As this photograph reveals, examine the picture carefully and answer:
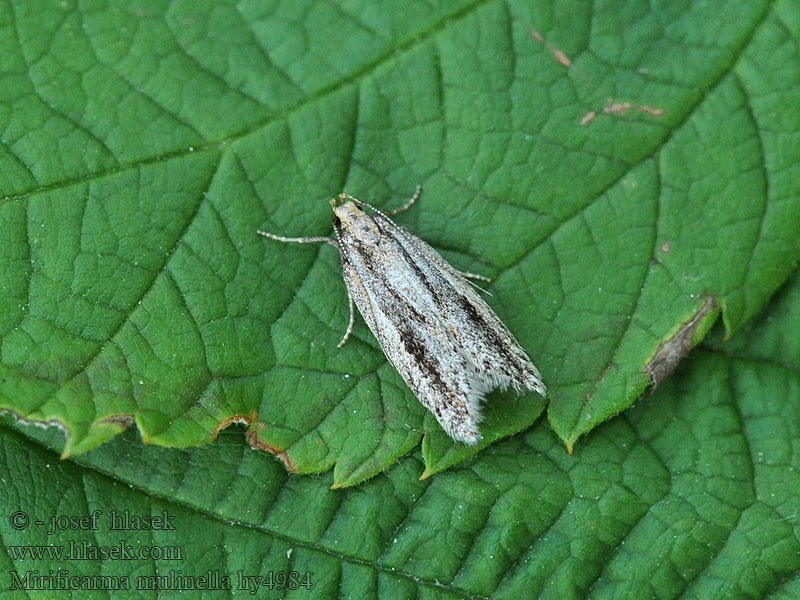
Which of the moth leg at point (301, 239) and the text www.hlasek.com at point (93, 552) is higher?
the moth leg at point (301, 239)

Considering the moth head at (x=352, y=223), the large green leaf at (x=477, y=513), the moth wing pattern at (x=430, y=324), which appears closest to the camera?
the large green leaf at (x=477, y=513)

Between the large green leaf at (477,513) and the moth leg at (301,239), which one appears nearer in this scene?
the large green leaf at (477,513)

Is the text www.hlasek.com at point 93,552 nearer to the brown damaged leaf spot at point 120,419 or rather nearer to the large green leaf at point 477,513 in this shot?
the large green leaf at point 477,513

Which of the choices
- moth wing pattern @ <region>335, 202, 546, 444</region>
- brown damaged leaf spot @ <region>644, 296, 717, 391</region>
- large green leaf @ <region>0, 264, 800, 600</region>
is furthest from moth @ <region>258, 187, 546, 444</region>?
brown damaged leaf spot @ <region>644, 296, 717, 391</region>

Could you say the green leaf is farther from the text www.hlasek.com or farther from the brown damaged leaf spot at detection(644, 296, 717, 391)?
the text www.hlasek.com

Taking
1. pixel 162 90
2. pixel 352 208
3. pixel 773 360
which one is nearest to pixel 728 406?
pixel 773 360

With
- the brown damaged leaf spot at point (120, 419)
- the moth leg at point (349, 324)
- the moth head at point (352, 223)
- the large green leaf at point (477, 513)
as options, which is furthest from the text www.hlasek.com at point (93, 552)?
the moth head at point (352, 223)
